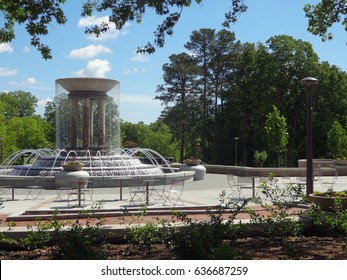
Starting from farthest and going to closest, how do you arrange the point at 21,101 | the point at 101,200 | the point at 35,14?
the point at 21,101
the point at 101,200
the point at 35,14

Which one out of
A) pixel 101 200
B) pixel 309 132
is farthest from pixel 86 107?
pixel 309 132

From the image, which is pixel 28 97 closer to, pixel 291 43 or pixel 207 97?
pixel 207 97

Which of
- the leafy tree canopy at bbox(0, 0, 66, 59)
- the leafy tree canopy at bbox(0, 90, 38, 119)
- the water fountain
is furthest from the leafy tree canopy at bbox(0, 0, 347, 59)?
the leafy tree canopy at bbox(0, 90, 38, 119)

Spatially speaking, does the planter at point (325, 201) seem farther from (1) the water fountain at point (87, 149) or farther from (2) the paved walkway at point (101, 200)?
(1) the water fountain at point (87, 149)

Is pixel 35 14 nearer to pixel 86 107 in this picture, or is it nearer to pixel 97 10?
pixel 97 10

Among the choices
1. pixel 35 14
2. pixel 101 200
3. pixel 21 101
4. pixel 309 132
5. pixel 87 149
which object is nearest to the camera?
pixel 35 14

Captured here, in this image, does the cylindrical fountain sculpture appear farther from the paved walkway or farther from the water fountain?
the paved walkway

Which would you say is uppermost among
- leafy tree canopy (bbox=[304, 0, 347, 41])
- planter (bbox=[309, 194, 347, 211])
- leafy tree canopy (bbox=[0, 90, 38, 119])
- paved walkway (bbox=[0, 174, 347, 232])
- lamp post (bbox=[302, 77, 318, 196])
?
leafy tree canopy (bbox=[0, 90, 38, 119])

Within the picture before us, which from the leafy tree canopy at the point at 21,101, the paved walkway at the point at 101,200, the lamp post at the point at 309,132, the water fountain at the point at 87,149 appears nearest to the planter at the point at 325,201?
the paved walkway at the point at 101,200

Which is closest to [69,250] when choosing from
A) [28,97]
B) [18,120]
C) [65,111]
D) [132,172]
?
[132,172]

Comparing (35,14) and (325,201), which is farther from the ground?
(35,14)

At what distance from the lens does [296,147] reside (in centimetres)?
5150

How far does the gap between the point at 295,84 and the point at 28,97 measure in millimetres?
53605

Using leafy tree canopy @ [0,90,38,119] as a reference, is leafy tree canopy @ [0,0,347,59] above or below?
below
